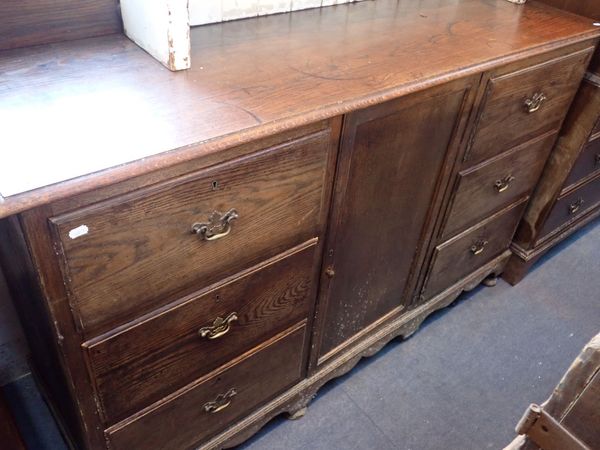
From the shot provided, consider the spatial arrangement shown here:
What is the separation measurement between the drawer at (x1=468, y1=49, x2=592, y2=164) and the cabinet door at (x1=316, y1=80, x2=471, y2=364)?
0.10 m

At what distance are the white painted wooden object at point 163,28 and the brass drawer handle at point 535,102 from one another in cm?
88

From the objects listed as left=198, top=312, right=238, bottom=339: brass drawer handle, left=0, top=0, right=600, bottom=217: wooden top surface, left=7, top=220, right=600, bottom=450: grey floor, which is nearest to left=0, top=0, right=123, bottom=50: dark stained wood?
left=0, top=0, right=600, bottom=217: wooden top surface

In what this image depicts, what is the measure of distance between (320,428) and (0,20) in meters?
1.19

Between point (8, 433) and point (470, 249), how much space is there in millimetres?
1346

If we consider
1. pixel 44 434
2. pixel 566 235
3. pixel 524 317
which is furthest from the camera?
pixel 566 235

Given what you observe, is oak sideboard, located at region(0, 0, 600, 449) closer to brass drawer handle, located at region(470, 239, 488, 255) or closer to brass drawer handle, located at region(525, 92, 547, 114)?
brass drawer handle, located at region(525, 92, 547, 114)

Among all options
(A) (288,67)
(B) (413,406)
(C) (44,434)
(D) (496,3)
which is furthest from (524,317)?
(C) (44,434)

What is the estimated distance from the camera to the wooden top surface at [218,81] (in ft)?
2.25

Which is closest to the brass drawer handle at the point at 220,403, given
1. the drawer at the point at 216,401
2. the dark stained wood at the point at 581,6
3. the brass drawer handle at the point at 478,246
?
the drawer at the point at 216,401

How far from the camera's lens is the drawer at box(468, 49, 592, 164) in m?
1.23

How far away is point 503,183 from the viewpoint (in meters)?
1.51

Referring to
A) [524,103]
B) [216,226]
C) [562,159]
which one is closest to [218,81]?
[216,226]

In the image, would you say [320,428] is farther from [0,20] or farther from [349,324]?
[0,20]

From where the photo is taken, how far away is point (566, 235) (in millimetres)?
2004
